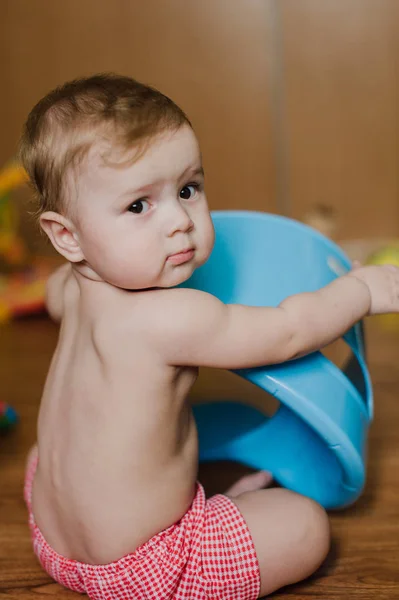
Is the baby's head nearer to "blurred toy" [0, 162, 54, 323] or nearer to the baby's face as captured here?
the baby's face

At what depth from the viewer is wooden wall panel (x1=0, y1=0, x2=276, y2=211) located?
6.58 feet

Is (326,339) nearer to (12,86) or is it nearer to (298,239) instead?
(298,239)

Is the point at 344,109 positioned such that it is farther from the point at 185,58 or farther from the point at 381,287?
the point at 381,287

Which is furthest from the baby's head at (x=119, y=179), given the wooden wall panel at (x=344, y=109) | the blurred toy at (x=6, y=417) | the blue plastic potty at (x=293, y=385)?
the wooden wall panel at (x=344, y=109)

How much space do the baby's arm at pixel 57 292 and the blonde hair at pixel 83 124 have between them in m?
0.20

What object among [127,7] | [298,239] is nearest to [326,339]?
[298,239]

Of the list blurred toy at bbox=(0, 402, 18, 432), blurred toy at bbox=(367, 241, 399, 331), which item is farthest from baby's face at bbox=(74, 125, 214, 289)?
blurred toy at bbox=(367, 241, 399, 331)

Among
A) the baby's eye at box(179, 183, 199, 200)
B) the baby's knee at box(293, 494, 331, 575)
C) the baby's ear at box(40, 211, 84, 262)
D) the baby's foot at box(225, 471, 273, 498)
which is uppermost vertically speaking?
the baby's eye at box(179, 183, 199, 200)

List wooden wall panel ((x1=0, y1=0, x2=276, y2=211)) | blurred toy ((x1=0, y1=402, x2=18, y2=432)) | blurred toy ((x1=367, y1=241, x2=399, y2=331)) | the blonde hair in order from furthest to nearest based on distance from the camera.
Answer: wooden wall panel ((x1=0, y1=0, x2=276, y2=211))
blurred toy ((x1=367, y1=241, x2=399, y2=331))
blurred toy ((x1=0, y1=402, x2=18, y2=432))
the blonde hair

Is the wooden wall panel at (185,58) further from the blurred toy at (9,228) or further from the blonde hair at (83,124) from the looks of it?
the blonde hair at (83,124)

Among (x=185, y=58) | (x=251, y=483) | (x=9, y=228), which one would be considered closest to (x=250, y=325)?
(x=251, y=483)

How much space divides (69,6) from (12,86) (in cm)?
27

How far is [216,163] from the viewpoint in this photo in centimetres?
210

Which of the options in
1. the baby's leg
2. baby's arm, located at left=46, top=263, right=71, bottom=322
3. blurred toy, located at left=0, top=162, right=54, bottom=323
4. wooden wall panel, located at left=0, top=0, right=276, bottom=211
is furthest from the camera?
wooden wall panel, located at left=0, top=0, right=276, bottom=211
